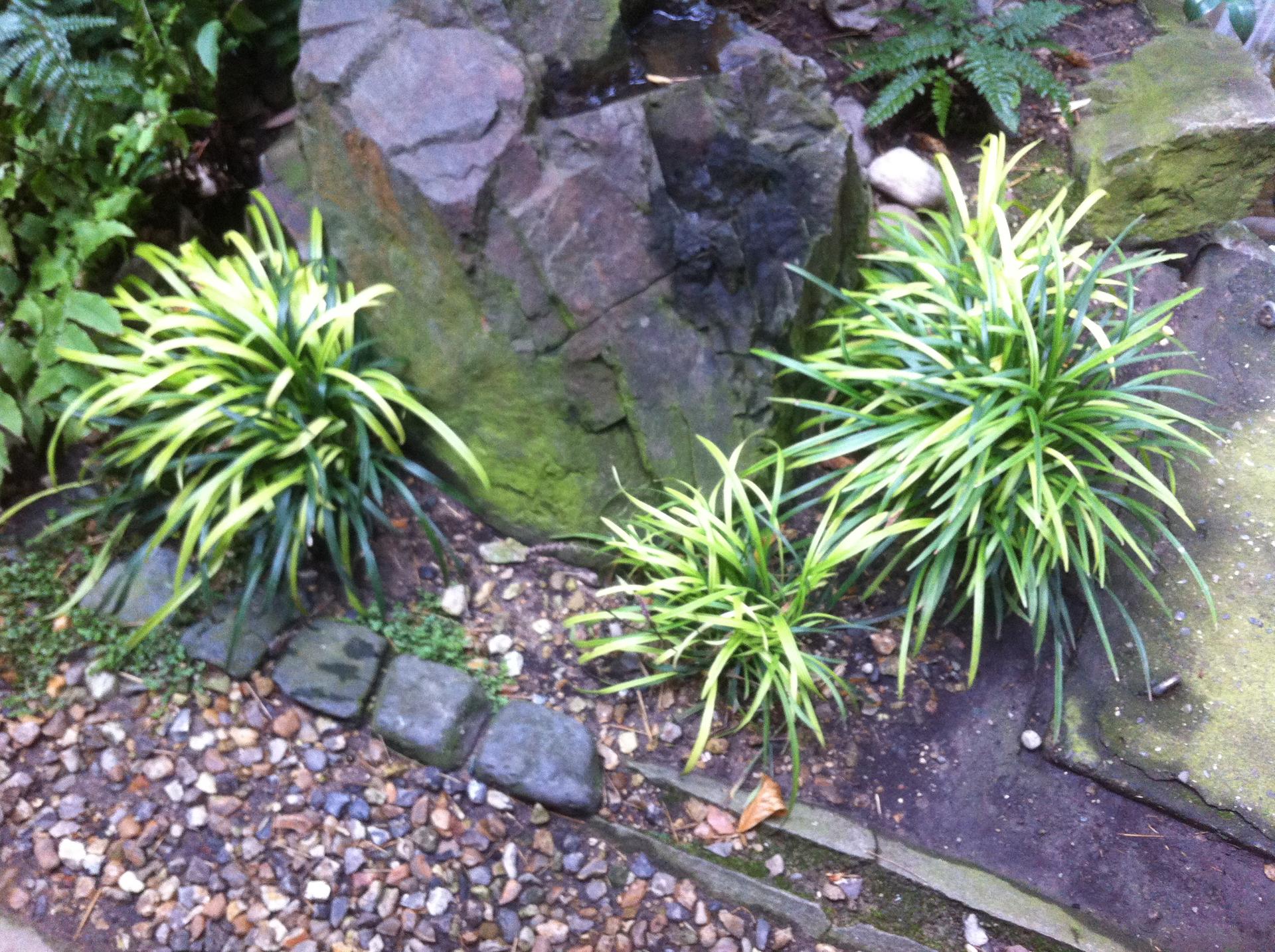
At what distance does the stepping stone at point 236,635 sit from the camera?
8.24 ft

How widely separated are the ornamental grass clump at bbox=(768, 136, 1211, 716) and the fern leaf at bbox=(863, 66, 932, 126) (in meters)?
0.78

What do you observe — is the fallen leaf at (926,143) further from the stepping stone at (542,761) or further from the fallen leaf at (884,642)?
the stepping stone at (542,761)

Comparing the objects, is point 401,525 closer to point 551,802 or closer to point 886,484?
point 551,802

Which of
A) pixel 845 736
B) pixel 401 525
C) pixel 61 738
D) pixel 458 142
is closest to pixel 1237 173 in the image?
pixel 845 736

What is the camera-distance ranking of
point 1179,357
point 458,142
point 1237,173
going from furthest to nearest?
point 1237,173 → point 1179,357 → point 458,142

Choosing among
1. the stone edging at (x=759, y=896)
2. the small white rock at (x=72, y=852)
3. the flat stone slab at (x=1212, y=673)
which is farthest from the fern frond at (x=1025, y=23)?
the small white rock at (x=72, y=852)

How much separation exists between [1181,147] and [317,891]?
3805mm

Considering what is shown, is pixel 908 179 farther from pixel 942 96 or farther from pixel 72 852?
pixel 72 852

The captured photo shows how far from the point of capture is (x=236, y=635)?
8.07 feet

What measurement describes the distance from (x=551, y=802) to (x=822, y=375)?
1416 millimetres

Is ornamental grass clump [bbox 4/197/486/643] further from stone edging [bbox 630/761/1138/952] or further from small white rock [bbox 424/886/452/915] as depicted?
stone edging [bbox 630/761/1138/952]

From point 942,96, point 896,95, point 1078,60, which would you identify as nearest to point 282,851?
point 896,95

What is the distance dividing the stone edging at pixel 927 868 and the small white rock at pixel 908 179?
8.04 feet

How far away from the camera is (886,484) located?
8.70ft
